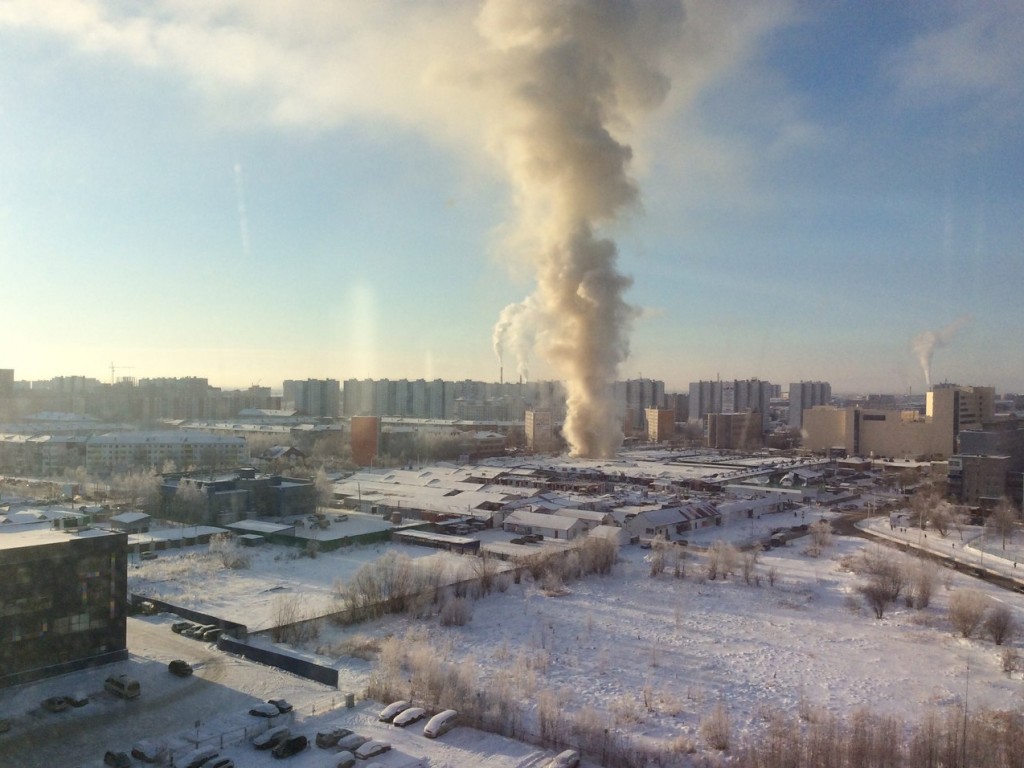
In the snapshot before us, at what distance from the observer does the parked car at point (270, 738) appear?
4758 millimetres

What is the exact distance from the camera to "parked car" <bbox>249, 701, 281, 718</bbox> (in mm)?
5117

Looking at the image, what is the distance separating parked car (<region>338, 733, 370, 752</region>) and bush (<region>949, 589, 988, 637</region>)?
19.7 feet

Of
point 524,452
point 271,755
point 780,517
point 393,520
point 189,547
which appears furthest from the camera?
point 524,452

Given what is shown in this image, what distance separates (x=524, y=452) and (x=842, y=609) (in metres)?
19.5

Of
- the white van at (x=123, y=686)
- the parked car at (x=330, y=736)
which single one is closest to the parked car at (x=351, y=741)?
the parked car at (x=330, y=736)

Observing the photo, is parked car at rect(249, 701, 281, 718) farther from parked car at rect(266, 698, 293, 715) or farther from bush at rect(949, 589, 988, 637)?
bush at rect(949, 589, 988, 637)

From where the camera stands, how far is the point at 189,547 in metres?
Answer: 11.4

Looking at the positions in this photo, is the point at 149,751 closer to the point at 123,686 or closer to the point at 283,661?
the point at 123,686

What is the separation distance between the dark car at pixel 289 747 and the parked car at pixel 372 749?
0.36m

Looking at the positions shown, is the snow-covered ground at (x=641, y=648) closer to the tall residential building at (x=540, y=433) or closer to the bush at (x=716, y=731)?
the bush at (x=716, y=731)

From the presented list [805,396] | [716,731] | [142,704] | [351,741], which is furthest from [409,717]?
[805,396]

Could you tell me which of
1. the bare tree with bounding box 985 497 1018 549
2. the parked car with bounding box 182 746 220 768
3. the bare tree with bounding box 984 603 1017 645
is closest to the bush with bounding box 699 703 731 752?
the parked car with bounding box 182 746 220 768

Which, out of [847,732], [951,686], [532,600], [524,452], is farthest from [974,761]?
[524,452]

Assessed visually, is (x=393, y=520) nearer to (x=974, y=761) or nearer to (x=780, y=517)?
(x=780, y=517)
